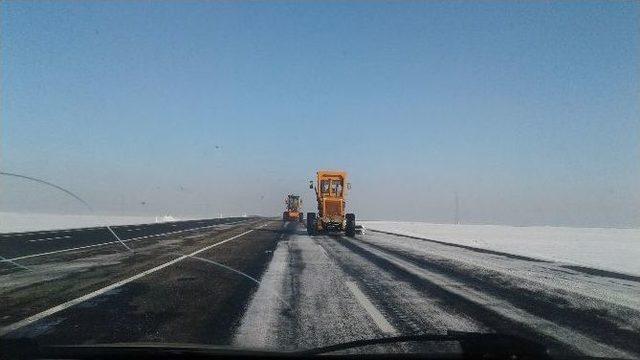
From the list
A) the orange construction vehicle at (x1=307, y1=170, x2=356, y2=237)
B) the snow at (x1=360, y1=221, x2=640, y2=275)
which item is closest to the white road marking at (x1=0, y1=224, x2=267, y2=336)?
the snow at (x1=360, y1=221, x2=640, y2=275)

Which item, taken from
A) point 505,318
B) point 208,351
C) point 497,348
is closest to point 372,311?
point 505,318

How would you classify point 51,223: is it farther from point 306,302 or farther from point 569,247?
point 306,302

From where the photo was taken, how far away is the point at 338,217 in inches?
1048

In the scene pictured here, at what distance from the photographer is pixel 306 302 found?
6.90m

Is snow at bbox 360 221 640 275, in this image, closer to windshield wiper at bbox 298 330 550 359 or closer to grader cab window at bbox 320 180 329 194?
grader cab window at bbox 320 180 329 194

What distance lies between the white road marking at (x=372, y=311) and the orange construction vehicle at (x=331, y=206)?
A: 58.4ft

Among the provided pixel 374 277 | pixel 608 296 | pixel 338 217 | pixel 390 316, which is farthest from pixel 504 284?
pixel 338 217

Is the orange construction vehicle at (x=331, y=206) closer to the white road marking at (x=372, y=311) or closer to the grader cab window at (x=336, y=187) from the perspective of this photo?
the grader cab window at (x=336, y=187)

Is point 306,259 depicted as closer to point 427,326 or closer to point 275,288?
point 275,288

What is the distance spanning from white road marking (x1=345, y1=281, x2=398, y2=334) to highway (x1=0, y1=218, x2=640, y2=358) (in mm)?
25

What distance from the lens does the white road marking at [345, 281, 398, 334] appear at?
5.27 m

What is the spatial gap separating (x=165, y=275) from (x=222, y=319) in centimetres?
440

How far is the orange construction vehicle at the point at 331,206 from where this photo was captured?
26431 millimetres

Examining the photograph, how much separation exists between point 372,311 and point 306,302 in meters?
1.13
